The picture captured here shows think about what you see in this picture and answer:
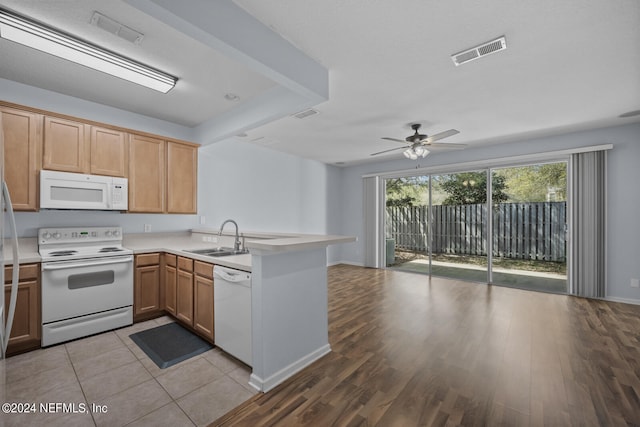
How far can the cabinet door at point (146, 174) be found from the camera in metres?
3.35

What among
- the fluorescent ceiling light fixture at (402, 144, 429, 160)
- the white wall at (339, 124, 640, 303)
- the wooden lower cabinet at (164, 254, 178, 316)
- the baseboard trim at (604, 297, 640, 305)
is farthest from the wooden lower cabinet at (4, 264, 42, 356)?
the baseboard trim at (604, 297, 640, 305)

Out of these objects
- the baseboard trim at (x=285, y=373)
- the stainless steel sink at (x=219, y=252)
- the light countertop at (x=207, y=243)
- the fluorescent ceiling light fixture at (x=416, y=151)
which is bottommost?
the baseboard trim at (x=285, y=373)

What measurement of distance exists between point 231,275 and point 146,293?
1717 mm

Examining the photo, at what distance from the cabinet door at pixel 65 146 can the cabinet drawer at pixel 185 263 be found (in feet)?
4.97

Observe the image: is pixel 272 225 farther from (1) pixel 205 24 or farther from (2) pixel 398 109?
(1) pixel 205 24

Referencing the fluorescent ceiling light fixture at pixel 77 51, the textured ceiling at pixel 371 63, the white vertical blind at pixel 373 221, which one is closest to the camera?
Result: the textured ceiling at pixel 371 63

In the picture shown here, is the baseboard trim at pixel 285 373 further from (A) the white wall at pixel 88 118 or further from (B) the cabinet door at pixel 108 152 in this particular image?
(B) the cabinet door at pixel 108 152

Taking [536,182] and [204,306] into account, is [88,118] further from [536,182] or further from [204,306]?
[536,182]

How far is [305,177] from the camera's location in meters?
6.18

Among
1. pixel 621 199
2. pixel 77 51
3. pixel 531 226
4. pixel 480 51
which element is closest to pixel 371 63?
pixel 480 51

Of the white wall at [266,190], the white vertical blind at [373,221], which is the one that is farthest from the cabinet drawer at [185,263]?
the white vertical blind at [373,221]

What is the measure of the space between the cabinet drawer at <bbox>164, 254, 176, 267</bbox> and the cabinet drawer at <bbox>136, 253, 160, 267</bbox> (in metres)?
0.10

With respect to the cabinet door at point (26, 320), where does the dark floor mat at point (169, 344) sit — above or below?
below

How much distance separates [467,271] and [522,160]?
8.51ft
